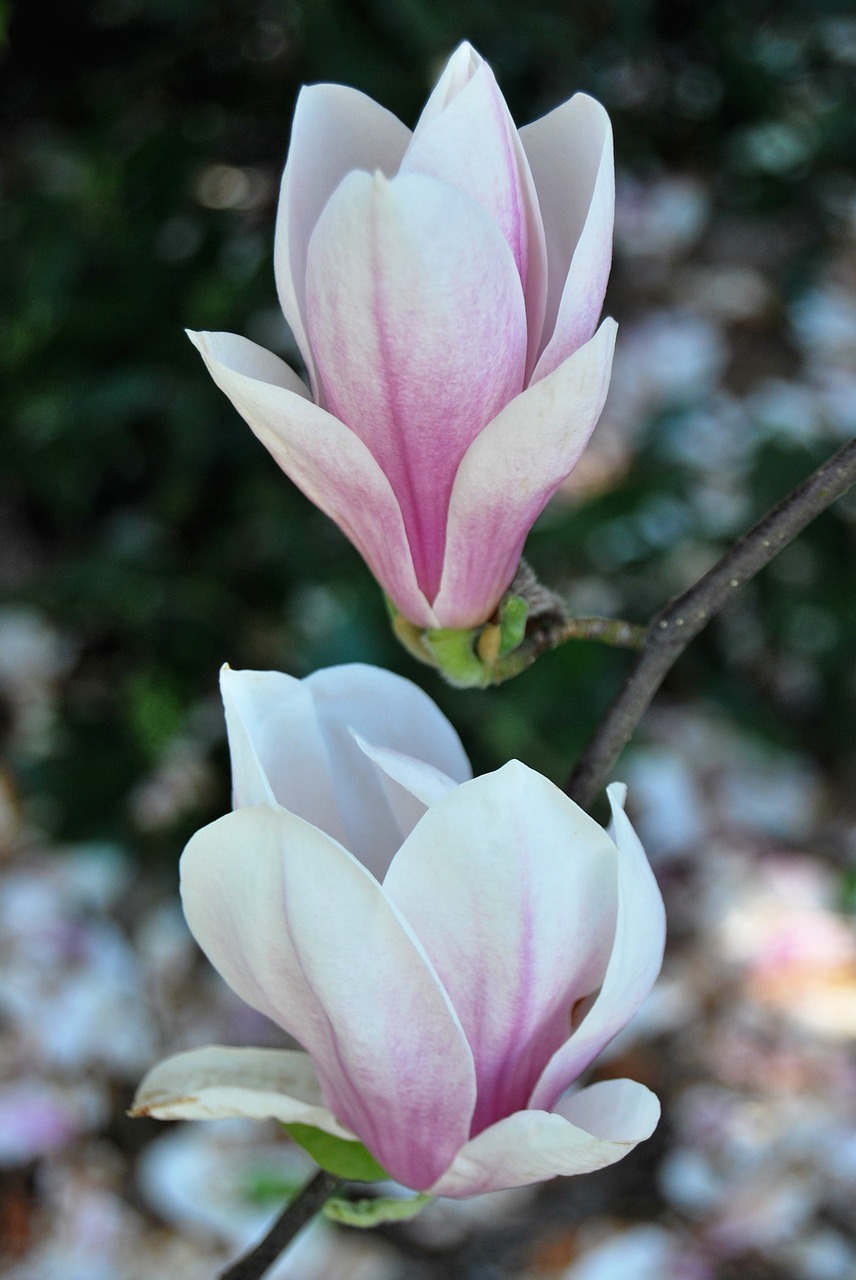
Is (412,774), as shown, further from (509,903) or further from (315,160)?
(315,160)

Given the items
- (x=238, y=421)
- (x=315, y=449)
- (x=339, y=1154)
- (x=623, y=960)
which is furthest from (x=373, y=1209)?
(x=238, y=421)

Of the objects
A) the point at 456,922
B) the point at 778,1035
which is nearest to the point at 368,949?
the point at 456,922

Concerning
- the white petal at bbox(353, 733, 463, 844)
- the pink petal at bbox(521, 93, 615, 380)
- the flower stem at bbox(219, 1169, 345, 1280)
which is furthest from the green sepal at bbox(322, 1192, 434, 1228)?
the pink petal at bbox(521, 93, 615, 380)

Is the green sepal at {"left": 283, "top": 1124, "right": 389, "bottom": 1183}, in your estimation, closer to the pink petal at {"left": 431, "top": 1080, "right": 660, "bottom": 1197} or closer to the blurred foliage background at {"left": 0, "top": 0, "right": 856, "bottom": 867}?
the pink petal at {"left": 431, "top": 1080, "right": 660, "bottom": 1197}

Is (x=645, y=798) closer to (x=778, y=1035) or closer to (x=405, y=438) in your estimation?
(x=778, y=1035)

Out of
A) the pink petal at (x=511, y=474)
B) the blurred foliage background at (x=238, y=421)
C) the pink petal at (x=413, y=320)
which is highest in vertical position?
the pink petal at (x=413, y=320)

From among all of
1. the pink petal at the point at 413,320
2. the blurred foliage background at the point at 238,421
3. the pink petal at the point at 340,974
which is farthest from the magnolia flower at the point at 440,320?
the blurred foliage background at the point at 238,421

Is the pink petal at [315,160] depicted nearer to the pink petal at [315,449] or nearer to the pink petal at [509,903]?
the pink petal at [315,449]
